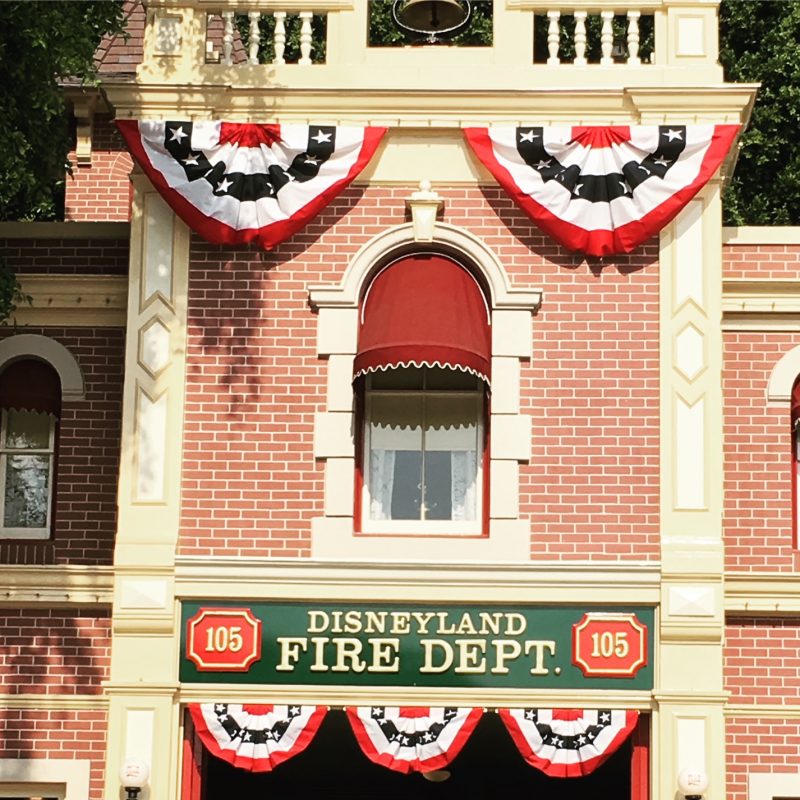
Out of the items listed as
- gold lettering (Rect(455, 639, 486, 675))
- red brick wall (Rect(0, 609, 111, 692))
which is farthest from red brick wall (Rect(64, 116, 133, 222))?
gold lettering (Rect(455, 639, 486, 675))

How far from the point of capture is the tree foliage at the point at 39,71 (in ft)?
52.0

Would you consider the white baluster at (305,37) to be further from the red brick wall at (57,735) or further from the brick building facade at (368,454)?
the red brick wall at (57,735)

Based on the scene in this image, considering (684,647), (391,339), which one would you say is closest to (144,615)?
(391,339)

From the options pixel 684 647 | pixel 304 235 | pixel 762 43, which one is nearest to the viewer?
pixel 684 647

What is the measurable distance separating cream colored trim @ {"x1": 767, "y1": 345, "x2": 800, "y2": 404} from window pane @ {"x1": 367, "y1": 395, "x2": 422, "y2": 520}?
11.1 ft

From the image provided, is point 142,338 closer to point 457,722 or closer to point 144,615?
point 144,615

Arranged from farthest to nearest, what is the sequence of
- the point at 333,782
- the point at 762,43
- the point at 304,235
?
the point at 762,43 < the point at 333,782 < the point at 304,235

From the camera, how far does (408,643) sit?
15.3 metres

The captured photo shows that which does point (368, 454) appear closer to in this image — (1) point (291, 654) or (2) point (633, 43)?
(1) point (291, 654)

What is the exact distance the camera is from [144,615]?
50.3ft

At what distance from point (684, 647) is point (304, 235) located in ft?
16.3

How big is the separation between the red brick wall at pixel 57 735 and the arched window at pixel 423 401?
10.2 ft

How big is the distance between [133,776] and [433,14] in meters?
7.40

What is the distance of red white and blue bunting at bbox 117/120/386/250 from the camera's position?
630 inches
